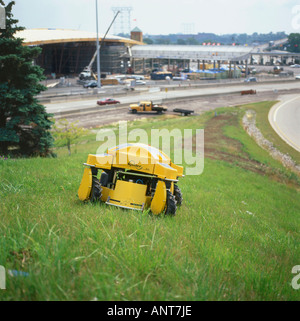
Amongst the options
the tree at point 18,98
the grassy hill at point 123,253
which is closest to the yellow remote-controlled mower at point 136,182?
the grassy hill at point 123,253

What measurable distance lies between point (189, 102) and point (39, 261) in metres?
68.0

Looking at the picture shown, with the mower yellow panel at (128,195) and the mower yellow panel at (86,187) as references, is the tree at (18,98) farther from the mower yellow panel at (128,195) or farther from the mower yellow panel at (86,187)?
the mower yellow panel at (128,195)

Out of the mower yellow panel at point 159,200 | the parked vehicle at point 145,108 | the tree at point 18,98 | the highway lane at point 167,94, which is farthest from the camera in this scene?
the highway lane at point 167,94

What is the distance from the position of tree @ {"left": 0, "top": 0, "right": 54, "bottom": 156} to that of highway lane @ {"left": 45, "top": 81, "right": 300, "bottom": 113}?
3287 cm

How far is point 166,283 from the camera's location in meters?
4.62

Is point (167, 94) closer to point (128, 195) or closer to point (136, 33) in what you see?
point (128, 195)

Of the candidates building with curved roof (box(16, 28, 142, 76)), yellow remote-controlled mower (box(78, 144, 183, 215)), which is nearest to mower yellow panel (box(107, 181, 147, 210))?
yellow remote-controlled mower (box(78, 144, 183, 215))

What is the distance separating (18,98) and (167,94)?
60.9 m

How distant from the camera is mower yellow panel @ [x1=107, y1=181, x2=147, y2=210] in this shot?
8.88 m

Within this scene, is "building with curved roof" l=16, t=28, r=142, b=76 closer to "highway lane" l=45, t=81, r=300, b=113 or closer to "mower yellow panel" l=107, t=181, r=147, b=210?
"highway lane" l=45, t=81, r=300, b=113

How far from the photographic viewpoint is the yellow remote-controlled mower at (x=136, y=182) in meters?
8.75

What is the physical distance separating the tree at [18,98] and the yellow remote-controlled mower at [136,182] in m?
13.5

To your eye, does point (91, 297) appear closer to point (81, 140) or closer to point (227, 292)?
point (227, 292)

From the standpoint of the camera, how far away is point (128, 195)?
29.5 ft
